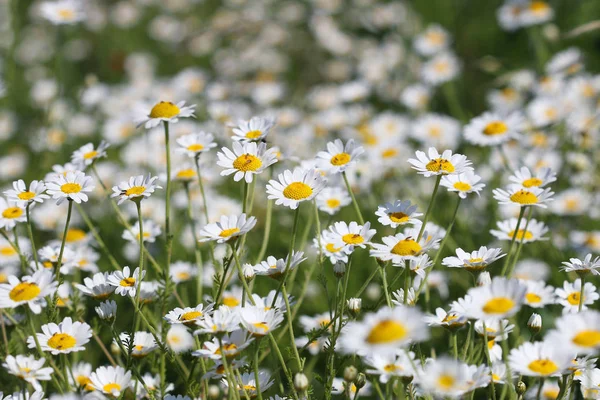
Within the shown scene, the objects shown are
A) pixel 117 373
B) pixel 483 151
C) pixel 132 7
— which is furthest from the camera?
pixel 132 7

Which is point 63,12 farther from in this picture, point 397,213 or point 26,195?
point 397,213

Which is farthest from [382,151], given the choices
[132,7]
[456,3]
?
[132,7]

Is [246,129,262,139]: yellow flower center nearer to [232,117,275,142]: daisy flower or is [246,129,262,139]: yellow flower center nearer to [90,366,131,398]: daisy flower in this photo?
[232,117,275,142]: daisy flower

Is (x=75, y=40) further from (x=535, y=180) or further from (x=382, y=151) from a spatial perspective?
(x=535, y=180)

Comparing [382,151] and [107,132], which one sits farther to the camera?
[107,132]

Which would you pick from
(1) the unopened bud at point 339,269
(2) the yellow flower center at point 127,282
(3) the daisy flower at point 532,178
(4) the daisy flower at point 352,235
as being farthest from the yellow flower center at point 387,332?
(3) the daisy flower at point 532,178

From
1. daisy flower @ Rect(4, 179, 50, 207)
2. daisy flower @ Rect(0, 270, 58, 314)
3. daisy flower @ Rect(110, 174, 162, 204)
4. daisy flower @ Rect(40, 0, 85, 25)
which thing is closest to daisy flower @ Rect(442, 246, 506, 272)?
daisy flower @ Rect(110, 174, 162, 204)

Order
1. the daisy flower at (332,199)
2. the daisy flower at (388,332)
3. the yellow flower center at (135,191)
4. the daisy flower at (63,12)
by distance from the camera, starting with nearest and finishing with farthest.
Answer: the daisy flower at (388,332) < the yellow flower center at (135,191) < the daisy flower at (332,199) < the daisy flower at (63,12)

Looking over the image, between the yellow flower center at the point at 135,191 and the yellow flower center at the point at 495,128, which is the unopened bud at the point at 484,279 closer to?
the yellow flower center at the point at 135,191
